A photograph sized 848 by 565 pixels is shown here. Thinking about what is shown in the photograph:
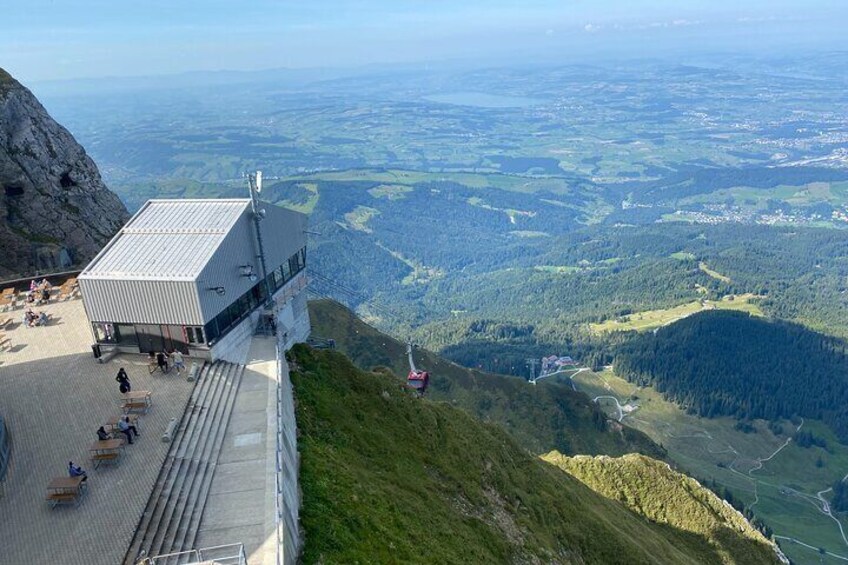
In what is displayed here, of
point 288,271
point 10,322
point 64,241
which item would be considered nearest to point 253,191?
point 288,271

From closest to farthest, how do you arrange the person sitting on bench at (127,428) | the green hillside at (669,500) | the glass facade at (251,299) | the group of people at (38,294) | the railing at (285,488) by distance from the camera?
the railing at (285,488) < the person sitting on bench at (127,428) < the glass facade at (251,299) < the group of people at (38,294) < the green hillside at (669,500)

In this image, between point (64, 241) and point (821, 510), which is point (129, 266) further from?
point (821, 510)

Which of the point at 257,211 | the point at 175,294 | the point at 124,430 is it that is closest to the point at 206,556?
the point at 124,430

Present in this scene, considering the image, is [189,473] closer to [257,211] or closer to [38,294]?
[257,211]

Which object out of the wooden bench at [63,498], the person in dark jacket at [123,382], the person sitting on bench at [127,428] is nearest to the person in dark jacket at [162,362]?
the person in dark jacket at [123,382]

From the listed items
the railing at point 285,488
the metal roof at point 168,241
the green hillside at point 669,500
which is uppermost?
the metal roof at point 168,241

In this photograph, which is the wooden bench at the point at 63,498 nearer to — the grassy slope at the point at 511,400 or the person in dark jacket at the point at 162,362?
the person in dark jacket at the point at 162,362
